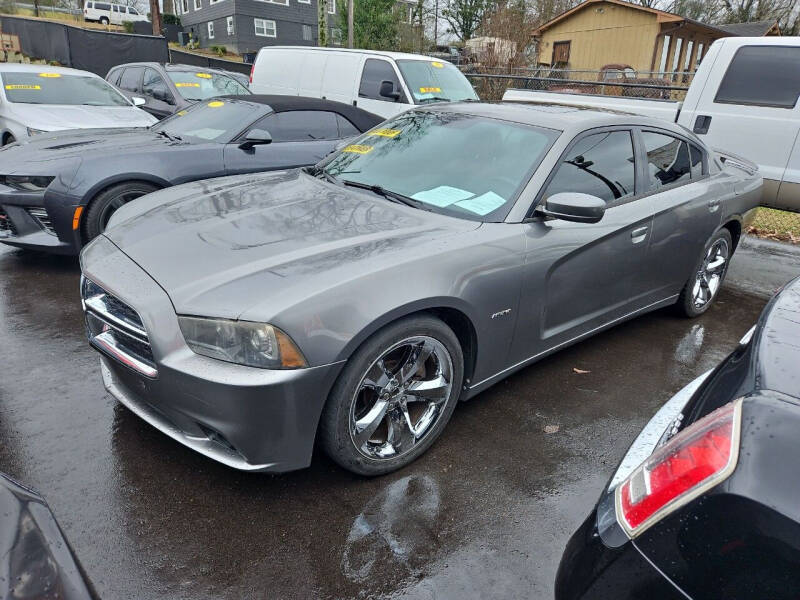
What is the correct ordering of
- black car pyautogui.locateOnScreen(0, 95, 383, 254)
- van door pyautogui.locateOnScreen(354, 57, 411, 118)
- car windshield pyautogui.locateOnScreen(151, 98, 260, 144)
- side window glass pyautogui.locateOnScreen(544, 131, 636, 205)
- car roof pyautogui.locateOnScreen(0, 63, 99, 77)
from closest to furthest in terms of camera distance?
side window glass pyautogui.locateOnScreen(544, 131, 636, 205), black car pyautogui.locateOnScreen(0, 95, 383, 254), car windshield pyautogui.locateOnScreen(151, 98, 260, 144), car roof pyautogui.locateOnScreen(0, 63, 99, 77), van door pyautogui.locateOnScreen(354, 57, 411, 118)

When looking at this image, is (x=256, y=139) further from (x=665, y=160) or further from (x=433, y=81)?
(x=433, y=81)

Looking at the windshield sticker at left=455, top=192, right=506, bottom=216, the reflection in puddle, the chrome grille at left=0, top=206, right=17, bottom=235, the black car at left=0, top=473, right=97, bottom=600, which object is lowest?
the reflection in puddle

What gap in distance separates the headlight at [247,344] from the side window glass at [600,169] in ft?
5.57

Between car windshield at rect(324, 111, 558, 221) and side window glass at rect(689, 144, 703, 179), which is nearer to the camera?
car windshield at rect(324, 111, 558, 221)

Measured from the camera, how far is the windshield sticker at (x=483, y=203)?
3.02 m

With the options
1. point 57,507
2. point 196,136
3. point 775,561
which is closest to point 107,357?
point 57,507

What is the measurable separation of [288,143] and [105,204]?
181 centimetres

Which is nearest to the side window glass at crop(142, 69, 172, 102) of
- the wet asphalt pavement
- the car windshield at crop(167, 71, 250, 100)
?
the car windshield at crop(167, 71, 250, 100)

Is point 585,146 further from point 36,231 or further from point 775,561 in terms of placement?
point 36,231

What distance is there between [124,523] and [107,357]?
71 cm

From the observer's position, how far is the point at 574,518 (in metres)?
2.53

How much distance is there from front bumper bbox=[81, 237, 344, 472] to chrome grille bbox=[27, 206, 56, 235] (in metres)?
2.80

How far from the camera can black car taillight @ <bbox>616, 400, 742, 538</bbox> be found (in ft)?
3.92

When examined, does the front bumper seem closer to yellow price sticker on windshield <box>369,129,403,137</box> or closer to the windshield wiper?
the windshield wiper
